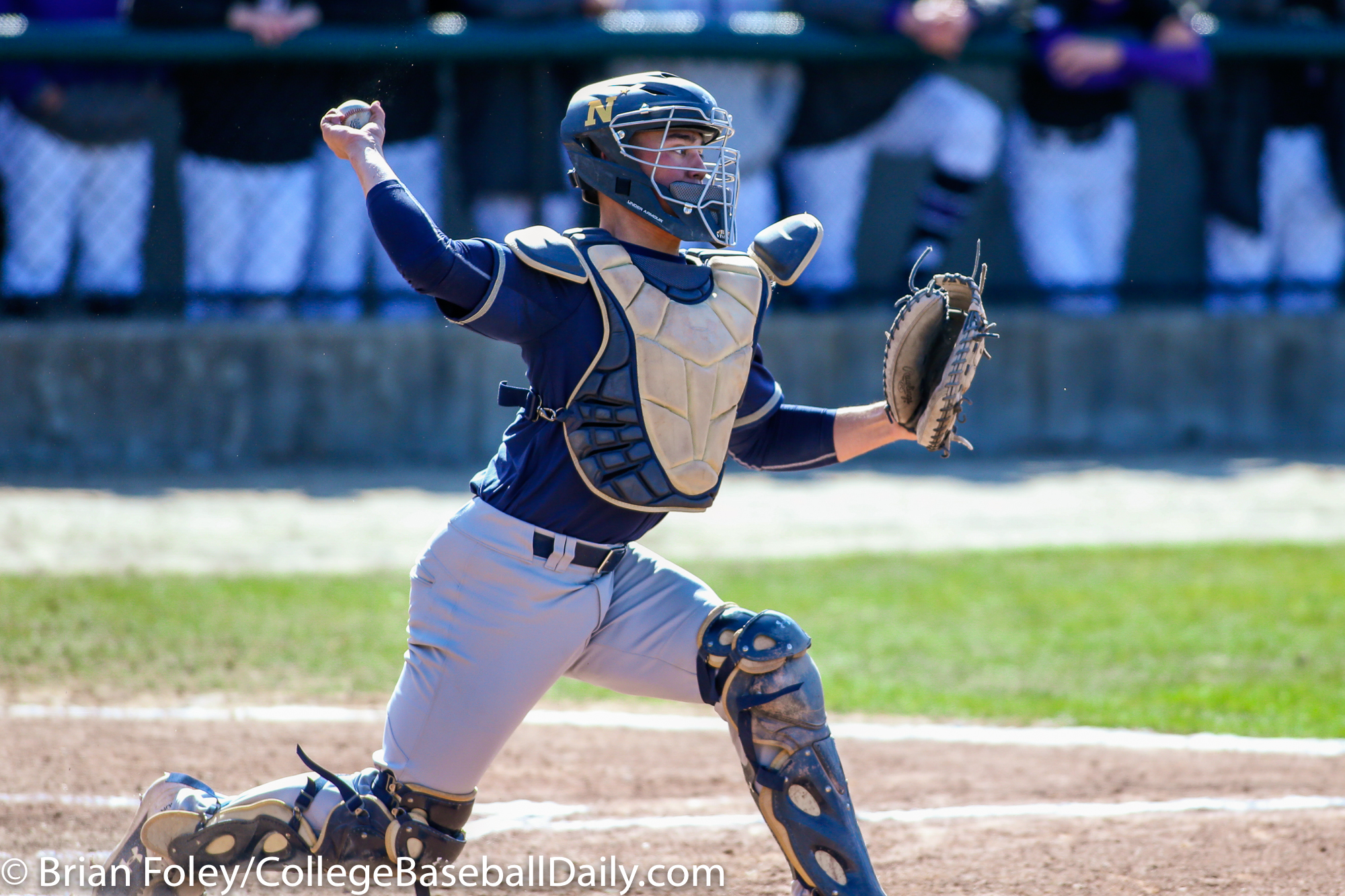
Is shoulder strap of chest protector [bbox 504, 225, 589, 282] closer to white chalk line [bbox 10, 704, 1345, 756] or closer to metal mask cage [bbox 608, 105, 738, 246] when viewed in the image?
metal mask cage [bbox 608, 105, 738, 246]

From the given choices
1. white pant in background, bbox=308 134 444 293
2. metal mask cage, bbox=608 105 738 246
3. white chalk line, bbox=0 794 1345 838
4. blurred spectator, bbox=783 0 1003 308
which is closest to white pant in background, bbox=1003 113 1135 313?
blurred spectator, bbox=783 0 1003 308

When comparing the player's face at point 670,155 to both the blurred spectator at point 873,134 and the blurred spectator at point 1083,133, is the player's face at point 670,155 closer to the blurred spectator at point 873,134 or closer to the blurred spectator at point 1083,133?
the blurred spectator at point 873,134

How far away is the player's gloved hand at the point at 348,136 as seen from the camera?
2893mm

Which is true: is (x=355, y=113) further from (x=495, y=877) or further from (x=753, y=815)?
(x=753, y=815)

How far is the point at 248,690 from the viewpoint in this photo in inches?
211

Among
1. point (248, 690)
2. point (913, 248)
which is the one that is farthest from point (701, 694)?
point (913, 248)

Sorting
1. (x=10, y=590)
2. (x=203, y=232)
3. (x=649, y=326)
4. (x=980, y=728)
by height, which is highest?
(x=649, y=326)

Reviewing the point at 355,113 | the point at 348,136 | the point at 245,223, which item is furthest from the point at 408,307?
the point at 348,136

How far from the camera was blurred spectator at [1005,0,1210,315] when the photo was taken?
9562mm

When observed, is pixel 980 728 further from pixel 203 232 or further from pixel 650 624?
pixel 203 232

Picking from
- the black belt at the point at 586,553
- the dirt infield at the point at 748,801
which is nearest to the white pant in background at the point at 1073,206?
the dirt infield at the point at 748,801

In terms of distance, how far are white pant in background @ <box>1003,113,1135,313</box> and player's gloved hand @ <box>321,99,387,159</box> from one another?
7544mm

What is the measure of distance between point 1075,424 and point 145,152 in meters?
6.14

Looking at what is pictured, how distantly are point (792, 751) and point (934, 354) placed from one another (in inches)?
37.8
